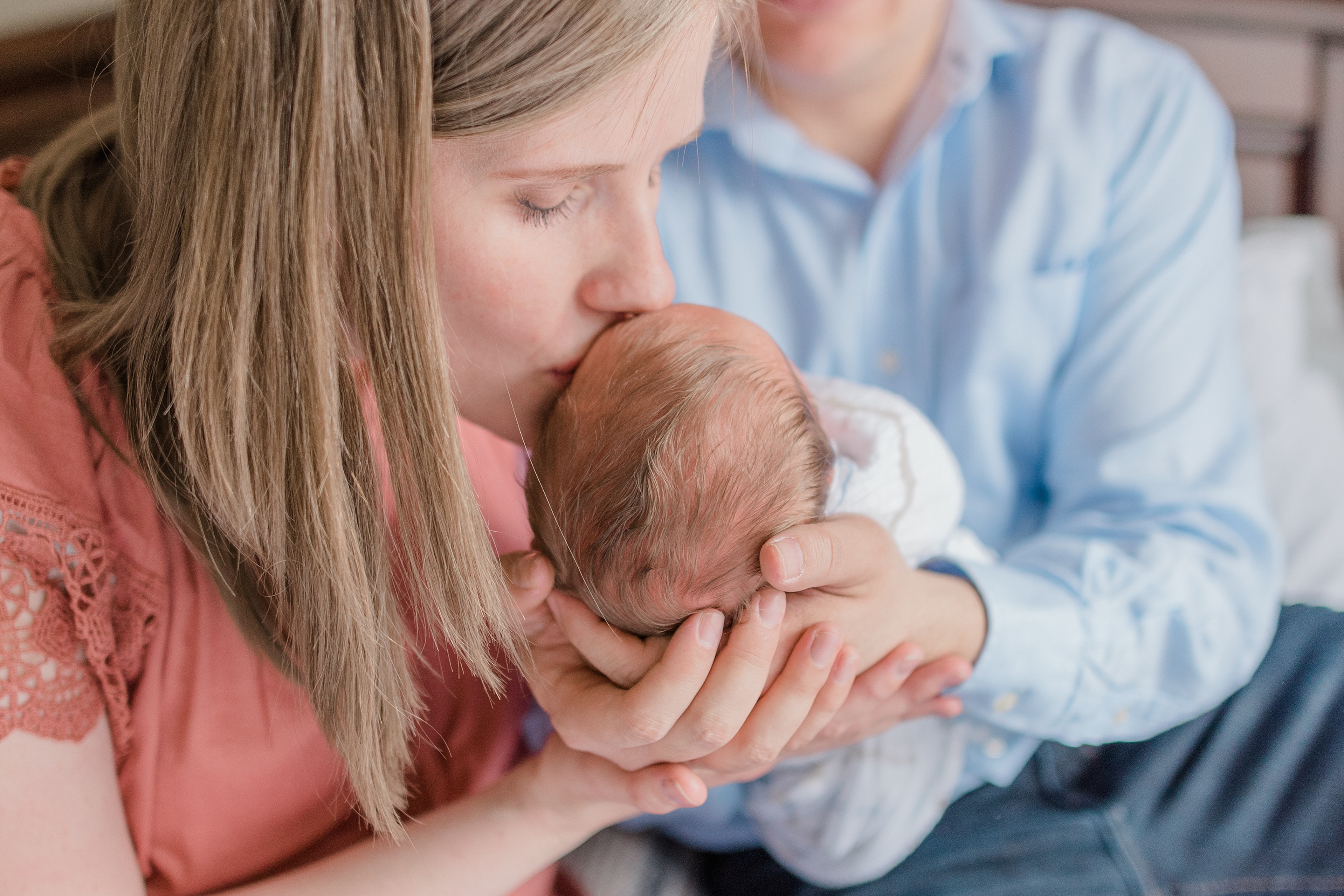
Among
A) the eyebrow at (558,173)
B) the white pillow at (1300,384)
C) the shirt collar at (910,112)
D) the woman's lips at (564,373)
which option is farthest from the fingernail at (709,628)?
the white pillow at (1300,384)

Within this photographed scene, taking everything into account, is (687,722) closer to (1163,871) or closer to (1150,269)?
(1163,871)

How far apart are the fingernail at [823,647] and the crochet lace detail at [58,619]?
61cm

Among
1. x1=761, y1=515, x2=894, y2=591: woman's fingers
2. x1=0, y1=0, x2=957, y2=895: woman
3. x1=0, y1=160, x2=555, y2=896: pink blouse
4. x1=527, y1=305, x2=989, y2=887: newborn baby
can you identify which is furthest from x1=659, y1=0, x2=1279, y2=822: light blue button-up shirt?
x1=0, y1=160, x2=555, y2=896: pink blouse

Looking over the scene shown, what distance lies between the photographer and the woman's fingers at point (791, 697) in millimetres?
799

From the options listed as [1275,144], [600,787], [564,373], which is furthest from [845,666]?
[1275,144]

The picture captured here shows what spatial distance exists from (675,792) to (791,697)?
0.13m

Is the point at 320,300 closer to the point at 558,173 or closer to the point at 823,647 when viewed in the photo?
the point at 558,173

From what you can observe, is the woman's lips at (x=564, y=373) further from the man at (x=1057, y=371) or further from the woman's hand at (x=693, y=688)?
the man at (x=1057, y=371)

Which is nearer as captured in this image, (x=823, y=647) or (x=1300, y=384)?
(x=823, y=647)

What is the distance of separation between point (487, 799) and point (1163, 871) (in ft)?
2.31

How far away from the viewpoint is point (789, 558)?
2.40 ft

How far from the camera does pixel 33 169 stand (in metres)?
0.93

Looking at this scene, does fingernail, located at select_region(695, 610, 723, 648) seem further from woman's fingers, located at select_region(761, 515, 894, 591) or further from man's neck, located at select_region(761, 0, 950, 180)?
man's neck, located at select_region(761, 0, 950, 180)

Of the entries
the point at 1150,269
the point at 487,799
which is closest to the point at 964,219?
the point at 1150,269
